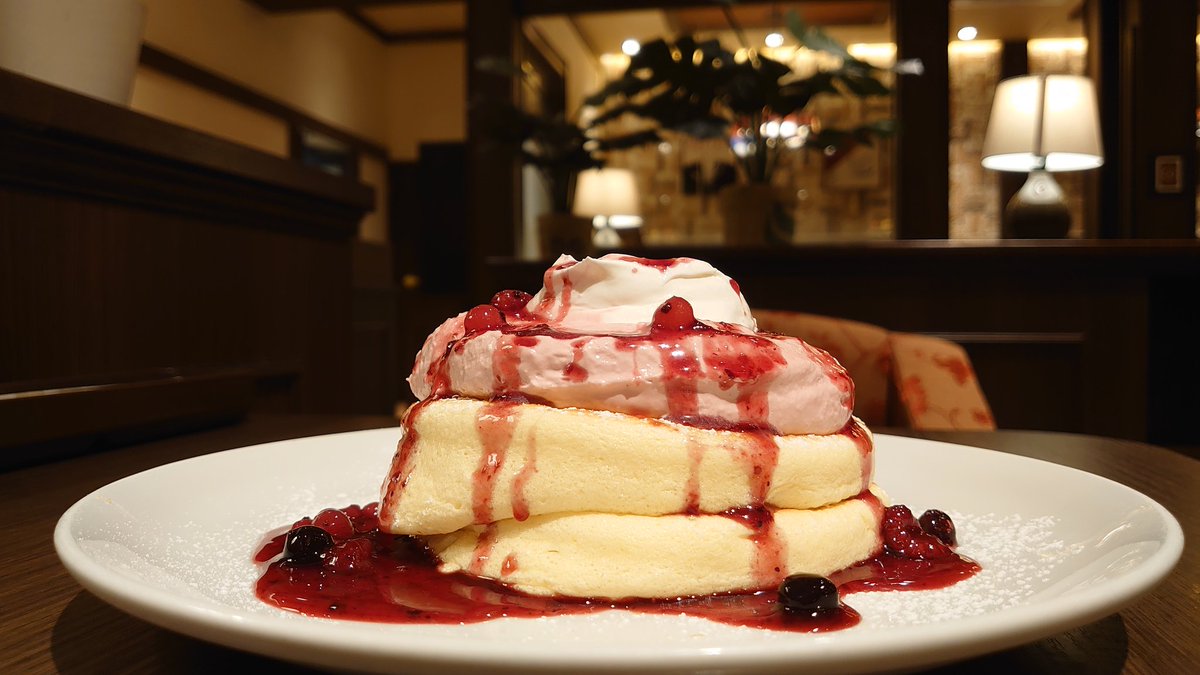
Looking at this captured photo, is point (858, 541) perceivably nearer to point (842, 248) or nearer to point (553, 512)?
point (553, 512)

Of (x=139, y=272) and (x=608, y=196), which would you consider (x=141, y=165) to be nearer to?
(x=139, y=272)

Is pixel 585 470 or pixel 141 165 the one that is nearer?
pixel 585 470

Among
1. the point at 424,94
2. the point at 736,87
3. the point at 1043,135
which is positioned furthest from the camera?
the point at 424,94

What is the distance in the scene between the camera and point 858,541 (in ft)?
2.99

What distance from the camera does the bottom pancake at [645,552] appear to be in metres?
0.78

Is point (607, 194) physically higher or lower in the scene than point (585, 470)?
higher

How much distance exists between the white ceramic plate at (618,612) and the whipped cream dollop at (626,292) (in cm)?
36

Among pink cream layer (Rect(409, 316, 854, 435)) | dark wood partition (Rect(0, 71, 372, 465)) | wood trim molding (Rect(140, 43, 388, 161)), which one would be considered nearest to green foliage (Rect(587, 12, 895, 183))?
dark wood partition (Rect(0, 71, 372, 465))

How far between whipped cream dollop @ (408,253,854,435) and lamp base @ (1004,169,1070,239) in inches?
141

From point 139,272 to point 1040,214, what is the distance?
3819 millimetres

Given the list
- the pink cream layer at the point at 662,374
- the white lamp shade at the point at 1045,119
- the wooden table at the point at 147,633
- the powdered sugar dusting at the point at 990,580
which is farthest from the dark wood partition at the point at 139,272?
the white lamp shade at the point at 1045,119

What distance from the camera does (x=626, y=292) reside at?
985mm

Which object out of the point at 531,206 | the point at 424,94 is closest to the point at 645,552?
the point at 531,206

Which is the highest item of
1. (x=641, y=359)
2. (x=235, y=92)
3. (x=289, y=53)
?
(x=289, y=53)
